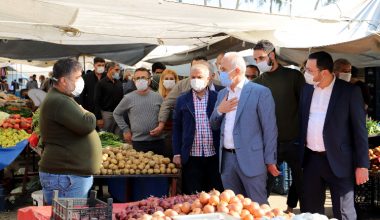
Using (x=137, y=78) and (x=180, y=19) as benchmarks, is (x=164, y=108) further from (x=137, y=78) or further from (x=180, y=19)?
(x=180, y=19)

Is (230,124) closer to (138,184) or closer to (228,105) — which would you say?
(228,105)

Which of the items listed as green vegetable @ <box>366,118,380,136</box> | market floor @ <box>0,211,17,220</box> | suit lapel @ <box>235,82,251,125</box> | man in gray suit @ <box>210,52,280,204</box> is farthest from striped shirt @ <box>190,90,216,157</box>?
green vegetable @ <box>366,118,380,136</box>

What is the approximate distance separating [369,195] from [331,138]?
3100 millimetres

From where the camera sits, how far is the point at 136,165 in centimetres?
639

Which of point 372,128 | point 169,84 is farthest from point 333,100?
point 372,128

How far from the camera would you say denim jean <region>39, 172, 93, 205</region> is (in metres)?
4.55

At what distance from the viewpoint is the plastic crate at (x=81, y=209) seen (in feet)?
12.0

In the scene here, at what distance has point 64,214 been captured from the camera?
362 cm

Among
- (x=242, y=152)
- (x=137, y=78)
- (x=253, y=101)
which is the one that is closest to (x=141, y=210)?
(x=242, y=152)

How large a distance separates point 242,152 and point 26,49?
8.92 metres

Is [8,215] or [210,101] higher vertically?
[210,101]

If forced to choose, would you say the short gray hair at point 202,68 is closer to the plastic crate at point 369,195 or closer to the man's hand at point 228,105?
the man's hand at point 228,105

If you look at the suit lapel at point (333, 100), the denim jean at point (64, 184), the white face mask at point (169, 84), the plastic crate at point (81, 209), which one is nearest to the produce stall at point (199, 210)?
the denim jean at point (64, 184)

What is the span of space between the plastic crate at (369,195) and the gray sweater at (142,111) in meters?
2.89
